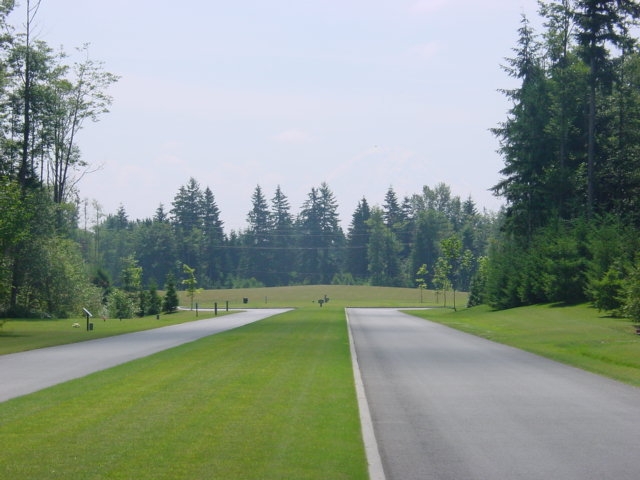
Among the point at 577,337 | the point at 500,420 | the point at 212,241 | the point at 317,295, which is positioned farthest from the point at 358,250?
the point at 500,420

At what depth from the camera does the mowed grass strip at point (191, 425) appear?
26.9ft

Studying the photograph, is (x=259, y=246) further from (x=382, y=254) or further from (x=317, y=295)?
(x=317, y=295)

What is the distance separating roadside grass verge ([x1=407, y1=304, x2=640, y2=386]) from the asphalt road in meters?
1.34

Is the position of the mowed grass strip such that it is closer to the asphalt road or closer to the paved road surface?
the asphalt road

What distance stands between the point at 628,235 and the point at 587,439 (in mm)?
35420

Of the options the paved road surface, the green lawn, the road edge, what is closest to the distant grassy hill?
the paved road surface

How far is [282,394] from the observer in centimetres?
1390

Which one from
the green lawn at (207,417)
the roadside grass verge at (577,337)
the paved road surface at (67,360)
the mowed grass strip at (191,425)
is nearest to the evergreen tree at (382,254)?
the roadside grass verge at (577,337)

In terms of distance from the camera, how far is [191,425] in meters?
10.7

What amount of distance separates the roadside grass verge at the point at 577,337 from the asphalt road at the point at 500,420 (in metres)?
1.34

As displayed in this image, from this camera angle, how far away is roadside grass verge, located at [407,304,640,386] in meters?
19.9

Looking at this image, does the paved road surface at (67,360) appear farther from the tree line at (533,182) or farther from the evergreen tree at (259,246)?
the evergreen tree at (259,246)

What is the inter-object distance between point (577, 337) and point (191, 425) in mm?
21295

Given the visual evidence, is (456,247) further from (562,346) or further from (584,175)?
(562,346)
